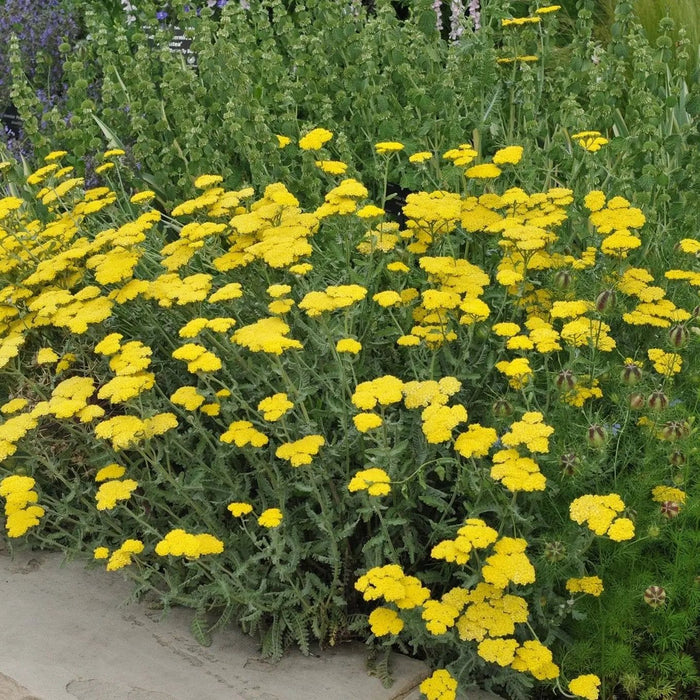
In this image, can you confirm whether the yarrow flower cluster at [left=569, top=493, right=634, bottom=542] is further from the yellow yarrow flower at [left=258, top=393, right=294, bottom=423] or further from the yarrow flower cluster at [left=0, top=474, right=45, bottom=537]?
the yarrow flower cluster at [left=0, top=474, right=45, bottom=537]

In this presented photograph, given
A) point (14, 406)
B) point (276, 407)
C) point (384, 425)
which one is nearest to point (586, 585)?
point (384, 425)

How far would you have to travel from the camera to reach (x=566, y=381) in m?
2.28

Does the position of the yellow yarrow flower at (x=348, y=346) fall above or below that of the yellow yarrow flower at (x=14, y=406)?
above

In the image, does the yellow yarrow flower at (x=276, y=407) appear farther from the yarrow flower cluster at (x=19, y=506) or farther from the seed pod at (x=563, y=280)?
the seed pod at (x=563, y=280)

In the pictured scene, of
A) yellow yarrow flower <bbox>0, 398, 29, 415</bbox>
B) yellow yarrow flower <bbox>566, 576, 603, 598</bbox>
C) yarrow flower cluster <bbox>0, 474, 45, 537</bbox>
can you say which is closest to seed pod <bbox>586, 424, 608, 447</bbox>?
yellow yarrow flower <bbox>566, 576, 603, 598</bbox>

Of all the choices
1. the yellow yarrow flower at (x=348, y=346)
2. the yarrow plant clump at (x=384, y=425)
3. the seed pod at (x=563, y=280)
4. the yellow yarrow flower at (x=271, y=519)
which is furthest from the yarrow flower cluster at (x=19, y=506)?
Result: the seed pod at (x=563, y=280)

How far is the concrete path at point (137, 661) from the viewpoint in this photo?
2.25 m

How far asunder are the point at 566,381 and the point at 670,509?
1.21 feet

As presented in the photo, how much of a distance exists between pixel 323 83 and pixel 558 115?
969mm

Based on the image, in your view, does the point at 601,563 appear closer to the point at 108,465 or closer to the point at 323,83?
the point at 108,465

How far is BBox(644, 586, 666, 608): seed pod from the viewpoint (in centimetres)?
219

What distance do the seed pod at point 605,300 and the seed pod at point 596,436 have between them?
15.1 inches

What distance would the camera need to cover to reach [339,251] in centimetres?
280

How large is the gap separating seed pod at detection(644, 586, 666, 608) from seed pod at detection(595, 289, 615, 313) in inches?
27.1
